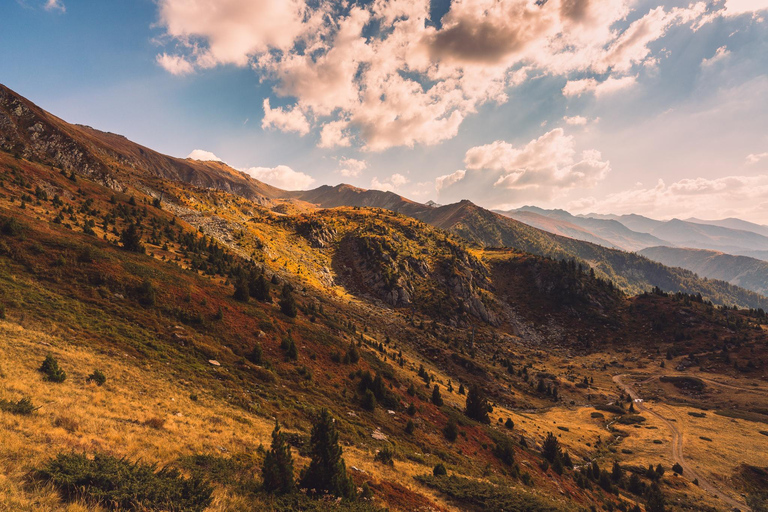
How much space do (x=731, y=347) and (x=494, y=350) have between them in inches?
3072

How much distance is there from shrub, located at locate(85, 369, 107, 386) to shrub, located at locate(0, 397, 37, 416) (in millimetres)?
4148

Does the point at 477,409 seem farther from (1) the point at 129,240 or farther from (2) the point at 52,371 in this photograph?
(1) the point at 129,240

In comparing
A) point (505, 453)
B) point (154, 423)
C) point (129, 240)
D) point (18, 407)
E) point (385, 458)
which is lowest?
point (505, 453)

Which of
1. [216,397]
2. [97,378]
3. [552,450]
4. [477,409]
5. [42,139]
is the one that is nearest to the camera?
[97,378]

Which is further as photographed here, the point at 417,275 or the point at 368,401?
the point at 417,275

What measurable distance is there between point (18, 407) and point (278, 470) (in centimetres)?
1054

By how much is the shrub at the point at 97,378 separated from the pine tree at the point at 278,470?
469 inches

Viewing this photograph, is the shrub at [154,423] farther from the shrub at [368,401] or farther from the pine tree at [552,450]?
the pine tree at [552,450]

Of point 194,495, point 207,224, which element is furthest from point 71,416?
point 207,224

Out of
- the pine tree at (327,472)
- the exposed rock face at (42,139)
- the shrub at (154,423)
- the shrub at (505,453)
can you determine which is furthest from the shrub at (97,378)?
the exposed rock face at (42,139)

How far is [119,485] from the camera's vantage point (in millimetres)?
7844

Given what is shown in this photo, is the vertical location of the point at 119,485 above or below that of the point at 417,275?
below

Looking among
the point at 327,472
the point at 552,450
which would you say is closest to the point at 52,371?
the point at 327,472

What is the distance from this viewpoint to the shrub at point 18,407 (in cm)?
1083
